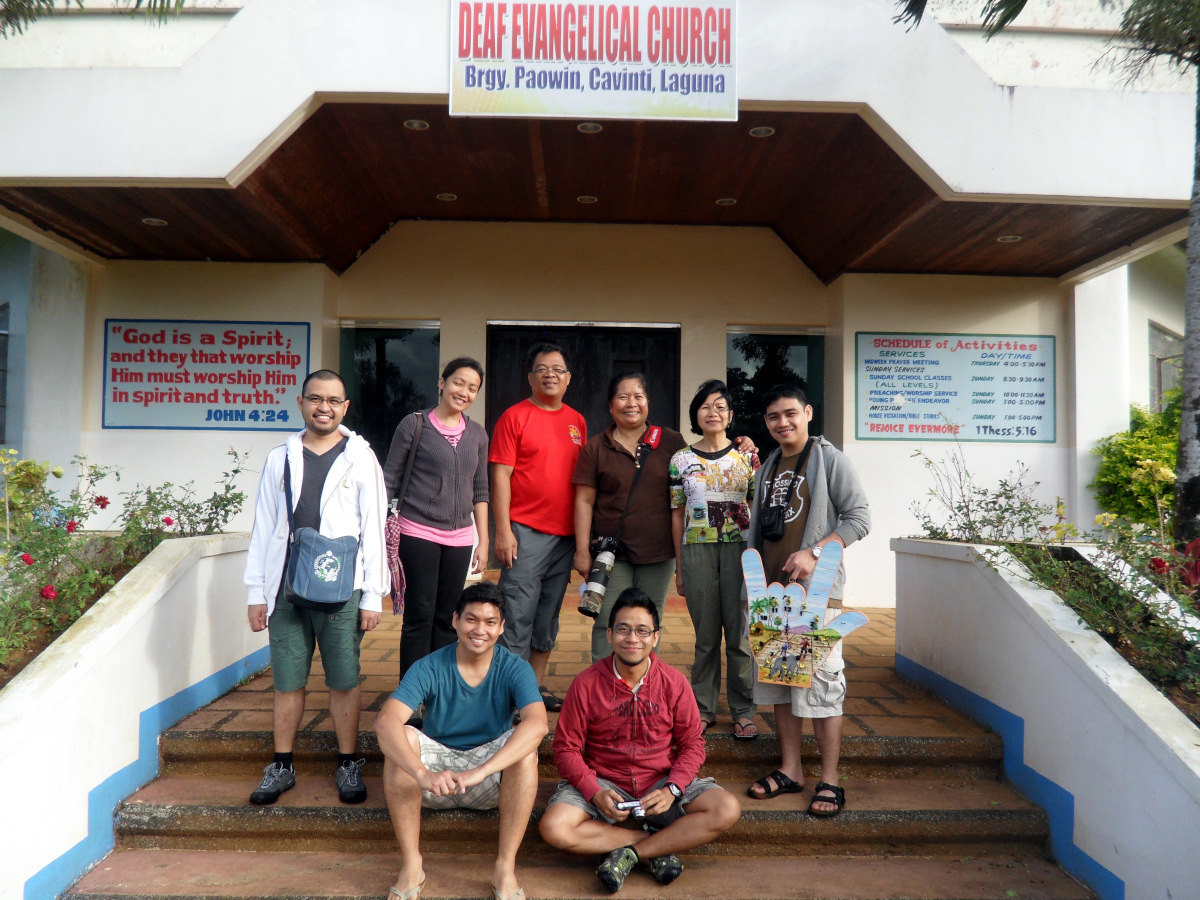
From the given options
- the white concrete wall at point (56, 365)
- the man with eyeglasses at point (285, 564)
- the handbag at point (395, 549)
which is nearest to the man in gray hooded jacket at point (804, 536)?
the handbag at point (395, 549)

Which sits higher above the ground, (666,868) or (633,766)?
(633,766)

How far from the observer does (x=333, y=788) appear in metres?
3.70

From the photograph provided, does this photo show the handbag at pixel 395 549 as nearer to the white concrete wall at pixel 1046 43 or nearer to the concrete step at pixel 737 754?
the concrete step at pixel 737 754

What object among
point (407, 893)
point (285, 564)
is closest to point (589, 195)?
point (285, 564)

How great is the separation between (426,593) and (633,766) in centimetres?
119

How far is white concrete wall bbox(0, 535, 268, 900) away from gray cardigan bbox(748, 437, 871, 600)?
2.97 metres

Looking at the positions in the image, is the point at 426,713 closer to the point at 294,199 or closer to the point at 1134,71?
the point at 294,199

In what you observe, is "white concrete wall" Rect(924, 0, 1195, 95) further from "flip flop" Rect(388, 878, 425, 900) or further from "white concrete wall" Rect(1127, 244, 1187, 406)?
"flip flop" Rect(388, 878, 425, 900)

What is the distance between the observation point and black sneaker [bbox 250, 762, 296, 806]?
11.5ft

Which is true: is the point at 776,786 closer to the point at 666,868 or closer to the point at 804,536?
the point at 666,868

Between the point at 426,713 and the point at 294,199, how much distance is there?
4.25 m

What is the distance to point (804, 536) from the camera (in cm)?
358

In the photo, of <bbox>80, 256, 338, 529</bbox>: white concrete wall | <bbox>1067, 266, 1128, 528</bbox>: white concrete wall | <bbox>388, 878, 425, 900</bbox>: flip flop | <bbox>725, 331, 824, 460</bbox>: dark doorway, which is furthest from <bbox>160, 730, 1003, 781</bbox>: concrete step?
<bbox>725, 331, 824, 460</bbox>: dark doorway

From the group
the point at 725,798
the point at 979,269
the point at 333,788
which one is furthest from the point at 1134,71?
the point at 333,788
